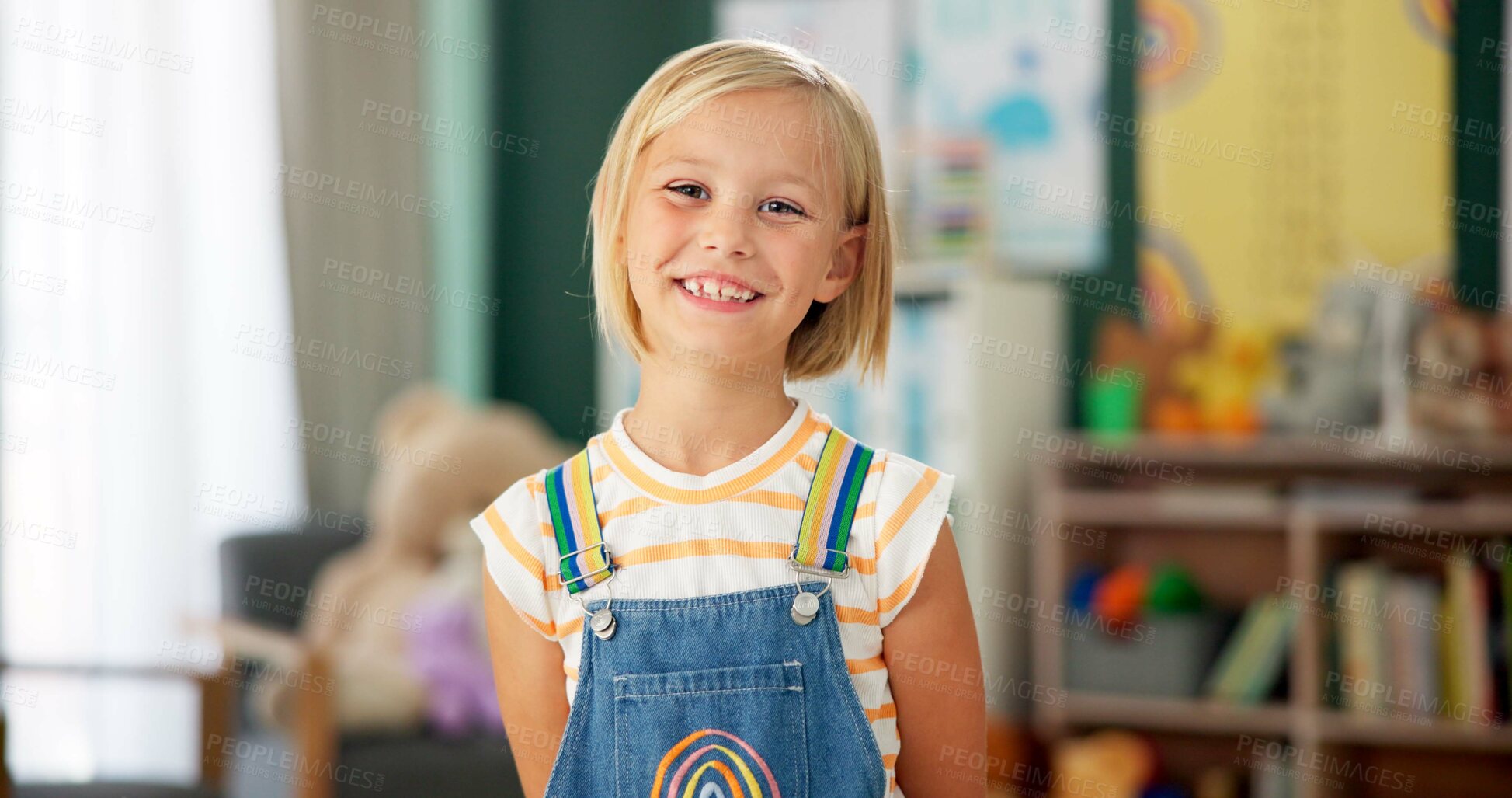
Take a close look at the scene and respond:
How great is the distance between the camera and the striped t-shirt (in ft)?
2.72

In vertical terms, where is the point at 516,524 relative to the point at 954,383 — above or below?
below

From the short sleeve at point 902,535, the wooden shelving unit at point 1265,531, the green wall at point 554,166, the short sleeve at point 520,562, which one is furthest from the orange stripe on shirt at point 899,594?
the green wall at point 554,166

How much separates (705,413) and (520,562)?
0.51 feet

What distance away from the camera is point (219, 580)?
2812 millimetres

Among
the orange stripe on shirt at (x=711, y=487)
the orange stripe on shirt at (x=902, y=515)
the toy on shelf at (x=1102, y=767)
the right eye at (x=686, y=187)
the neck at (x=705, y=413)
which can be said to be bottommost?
the toy on shelf at (x=1102, y=767)

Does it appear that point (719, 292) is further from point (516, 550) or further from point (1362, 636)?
point (1362, 636)

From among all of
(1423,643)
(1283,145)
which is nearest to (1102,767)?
(1423,643)

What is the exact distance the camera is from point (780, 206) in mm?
831

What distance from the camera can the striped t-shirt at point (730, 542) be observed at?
828 millimetres

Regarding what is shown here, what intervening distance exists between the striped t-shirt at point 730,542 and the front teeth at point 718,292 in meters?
0.10

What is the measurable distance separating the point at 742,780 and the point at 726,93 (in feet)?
1.40

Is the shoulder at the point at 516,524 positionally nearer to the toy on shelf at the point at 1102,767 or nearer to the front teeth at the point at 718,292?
the front teeth at the point at 718,292

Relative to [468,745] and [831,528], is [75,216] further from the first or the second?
[831,528]

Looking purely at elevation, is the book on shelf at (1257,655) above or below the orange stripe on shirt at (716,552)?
below
